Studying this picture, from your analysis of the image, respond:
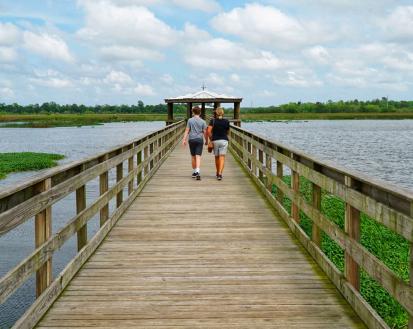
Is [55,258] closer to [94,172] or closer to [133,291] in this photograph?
[94,172]

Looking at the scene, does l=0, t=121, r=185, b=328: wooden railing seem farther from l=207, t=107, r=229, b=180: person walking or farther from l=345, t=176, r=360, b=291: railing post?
l=207, t=107, r=229, b=180: person walking

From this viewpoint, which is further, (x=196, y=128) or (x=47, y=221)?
(x=196, y=128)

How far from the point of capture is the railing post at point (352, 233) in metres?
4.12

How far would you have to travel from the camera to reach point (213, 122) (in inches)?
459

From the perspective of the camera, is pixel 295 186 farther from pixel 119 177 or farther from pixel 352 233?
pixel 119 177

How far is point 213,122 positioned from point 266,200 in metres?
3.03

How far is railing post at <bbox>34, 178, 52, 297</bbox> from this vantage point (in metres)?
4.00

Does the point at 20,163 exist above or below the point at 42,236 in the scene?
below

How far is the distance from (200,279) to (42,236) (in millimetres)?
1479

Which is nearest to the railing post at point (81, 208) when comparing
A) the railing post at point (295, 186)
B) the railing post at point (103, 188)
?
the railing post at point (103, 188)

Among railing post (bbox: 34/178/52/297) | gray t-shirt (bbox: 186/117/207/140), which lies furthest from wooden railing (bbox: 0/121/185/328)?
gray t-shirt (bbox: 186/117/207/140)

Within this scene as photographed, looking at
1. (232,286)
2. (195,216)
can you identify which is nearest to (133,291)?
(232,286)

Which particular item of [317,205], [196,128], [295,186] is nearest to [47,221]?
[317,205]

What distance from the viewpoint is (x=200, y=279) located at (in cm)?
480
